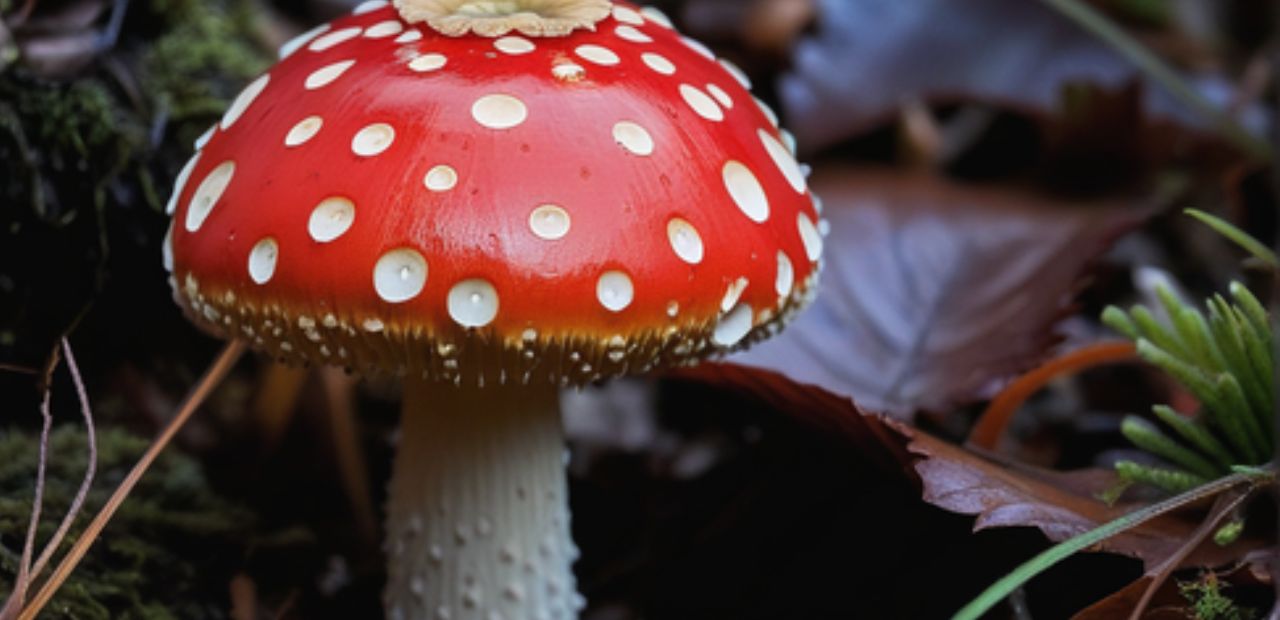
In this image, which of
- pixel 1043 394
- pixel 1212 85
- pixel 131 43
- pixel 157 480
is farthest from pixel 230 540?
pixel 1212 85

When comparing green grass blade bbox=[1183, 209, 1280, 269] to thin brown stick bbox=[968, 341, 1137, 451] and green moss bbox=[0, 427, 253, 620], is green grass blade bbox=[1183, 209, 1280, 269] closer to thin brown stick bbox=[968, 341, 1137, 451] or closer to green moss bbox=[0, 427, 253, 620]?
thin brown stick bbox=[968, 341, 1137, 451]

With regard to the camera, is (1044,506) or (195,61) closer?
(1044,506)

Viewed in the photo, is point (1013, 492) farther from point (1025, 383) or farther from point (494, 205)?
point (494, 205)

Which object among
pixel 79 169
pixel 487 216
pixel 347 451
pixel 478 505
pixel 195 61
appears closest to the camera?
pixel 487 216

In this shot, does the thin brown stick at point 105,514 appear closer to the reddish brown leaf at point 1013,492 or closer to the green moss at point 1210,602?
the reddish brown leaf at point 1013,492

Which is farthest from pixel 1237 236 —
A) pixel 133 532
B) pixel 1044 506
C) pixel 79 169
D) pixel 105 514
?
pixel 79 169

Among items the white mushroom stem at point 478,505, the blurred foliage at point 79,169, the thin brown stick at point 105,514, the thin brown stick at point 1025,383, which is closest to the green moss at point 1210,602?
the thin brown stick at point 1025,383
